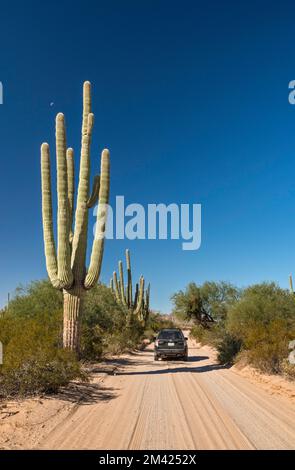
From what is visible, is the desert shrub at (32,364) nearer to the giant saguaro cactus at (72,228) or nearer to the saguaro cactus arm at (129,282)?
the giant saguaro cactus at (72,228)

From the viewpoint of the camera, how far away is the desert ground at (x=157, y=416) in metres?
5.34

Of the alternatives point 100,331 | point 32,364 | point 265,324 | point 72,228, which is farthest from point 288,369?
point 265,324

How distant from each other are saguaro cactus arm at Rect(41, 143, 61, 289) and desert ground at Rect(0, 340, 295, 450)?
401cm

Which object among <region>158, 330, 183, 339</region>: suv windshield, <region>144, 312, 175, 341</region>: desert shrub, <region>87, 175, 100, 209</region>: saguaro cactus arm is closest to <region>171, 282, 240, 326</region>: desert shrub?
<region>144, 312, 175, 341</region>: desert shrub

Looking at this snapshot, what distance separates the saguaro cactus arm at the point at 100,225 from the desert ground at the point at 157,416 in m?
3.65

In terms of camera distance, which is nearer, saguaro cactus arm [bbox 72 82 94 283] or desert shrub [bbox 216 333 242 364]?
saguaro cactus arm [bbox 72 82 94 283]

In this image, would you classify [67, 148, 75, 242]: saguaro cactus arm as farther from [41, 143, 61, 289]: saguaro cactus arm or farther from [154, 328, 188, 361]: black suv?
[154, 328, 188, 361]: black suv

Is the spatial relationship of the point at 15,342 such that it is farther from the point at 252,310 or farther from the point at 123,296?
the point at 123,296

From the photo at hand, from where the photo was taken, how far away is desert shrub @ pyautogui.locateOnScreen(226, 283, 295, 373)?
40.7 feet

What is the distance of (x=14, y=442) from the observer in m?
5.36

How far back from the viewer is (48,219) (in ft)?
43.8

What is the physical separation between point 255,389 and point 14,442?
6.80 m

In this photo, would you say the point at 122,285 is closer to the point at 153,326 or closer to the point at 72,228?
the point at 72,228

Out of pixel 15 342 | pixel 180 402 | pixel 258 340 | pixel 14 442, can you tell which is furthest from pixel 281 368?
pixel 14 442
